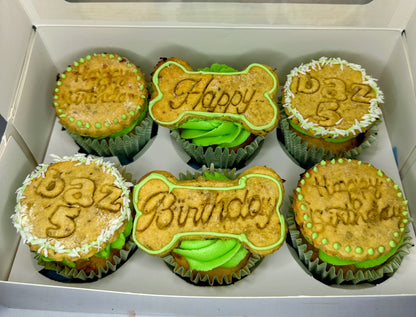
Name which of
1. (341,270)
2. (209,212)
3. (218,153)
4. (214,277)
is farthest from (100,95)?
(341,270)

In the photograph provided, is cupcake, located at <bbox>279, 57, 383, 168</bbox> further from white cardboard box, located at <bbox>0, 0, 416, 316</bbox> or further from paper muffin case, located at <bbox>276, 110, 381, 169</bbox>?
white cardboard box, located at <bbox>0, 0, 416, 316</bbox>

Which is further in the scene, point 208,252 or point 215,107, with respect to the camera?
point 215,107

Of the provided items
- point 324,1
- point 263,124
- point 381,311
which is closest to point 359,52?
point 324,1

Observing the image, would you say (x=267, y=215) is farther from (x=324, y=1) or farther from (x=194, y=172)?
(x=324, y=1)

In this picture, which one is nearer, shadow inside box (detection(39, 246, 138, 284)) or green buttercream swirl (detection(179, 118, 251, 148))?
shadow inside box (detection(39, 246, 138, 284))

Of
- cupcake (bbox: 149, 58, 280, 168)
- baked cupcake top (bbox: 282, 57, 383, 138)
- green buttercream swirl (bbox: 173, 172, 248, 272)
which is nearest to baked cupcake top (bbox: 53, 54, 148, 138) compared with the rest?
cupcake (bbox: 149, 58, 280, 168)

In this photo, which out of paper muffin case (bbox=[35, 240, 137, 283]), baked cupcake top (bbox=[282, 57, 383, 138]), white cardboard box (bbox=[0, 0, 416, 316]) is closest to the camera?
white cardboard box (bbox=[0, 0, 416, 316])

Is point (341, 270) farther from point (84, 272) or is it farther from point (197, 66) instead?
point (197, 66)
